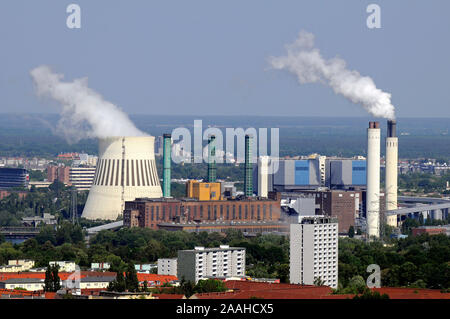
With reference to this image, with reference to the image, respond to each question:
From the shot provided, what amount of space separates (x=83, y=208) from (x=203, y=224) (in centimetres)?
1221

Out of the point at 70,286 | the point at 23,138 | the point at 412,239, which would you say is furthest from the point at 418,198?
the point at 23,138

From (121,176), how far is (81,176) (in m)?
34.4

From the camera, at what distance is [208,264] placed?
4016 centimetres

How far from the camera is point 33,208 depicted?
79.6 meters

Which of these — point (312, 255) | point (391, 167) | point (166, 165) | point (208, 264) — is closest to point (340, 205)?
point (391, 167)

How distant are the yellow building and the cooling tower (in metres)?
1.62

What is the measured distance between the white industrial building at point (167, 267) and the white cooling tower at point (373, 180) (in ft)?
70.4

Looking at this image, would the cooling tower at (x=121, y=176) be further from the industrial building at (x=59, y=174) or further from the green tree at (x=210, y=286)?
the industrial building at (x=59, y=174)

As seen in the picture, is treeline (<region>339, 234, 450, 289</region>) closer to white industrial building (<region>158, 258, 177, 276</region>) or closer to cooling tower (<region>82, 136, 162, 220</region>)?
white industrial building (<region>158, 258, 177, 276</region>)

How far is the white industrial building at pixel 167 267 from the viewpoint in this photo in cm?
4073

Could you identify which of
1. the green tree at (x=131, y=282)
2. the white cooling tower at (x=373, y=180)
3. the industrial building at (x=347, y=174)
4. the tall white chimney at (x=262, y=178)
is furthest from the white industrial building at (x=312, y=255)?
the industrial building at (x=347, y=174)

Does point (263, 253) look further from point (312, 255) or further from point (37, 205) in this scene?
point (37, 205)

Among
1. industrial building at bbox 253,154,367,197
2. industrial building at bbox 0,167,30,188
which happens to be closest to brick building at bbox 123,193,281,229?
industrial building at bbox 253,154,367,197

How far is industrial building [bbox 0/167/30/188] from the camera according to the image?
99125 mm
